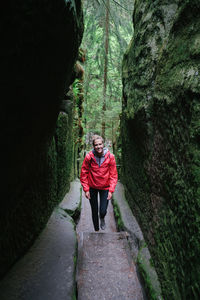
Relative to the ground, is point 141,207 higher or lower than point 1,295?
higher

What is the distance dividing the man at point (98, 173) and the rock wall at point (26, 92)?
116 cm

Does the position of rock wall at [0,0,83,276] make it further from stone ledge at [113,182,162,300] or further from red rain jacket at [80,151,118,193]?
stone ledge at [113,182,162,300]

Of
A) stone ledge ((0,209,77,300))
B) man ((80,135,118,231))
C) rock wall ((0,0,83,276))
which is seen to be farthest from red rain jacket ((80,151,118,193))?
rock wall ((0,0,83,276))

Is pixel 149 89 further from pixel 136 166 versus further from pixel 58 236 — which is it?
pixel 58 236

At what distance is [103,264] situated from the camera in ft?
9.48

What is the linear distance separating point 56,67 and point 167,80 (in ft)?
4.22

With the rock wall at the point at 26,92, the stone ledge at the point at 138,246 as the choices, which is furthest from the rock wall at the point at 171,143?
the rock wall at the point at 26,92

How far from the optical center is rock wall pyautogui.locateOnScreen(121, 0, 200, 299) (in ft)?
5.07

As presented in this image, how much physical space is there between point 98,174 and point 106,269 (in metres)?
1.51

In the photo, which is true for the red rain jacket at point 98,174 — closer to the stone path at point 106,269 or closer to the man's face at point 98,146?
the man's face at point 98,146

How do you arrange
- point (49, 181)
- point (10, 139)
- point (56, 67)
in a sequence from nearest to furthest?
1. point (10, 139)
2. point (56, 67)
3. point (49, 181)

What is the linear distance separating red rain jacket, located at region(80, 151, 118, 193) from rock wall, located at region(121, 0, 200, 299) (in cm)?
57

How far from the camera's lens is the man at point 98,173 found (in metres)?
3.56

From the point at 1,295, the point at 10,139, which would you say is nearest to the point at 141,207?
the point at 1,295
